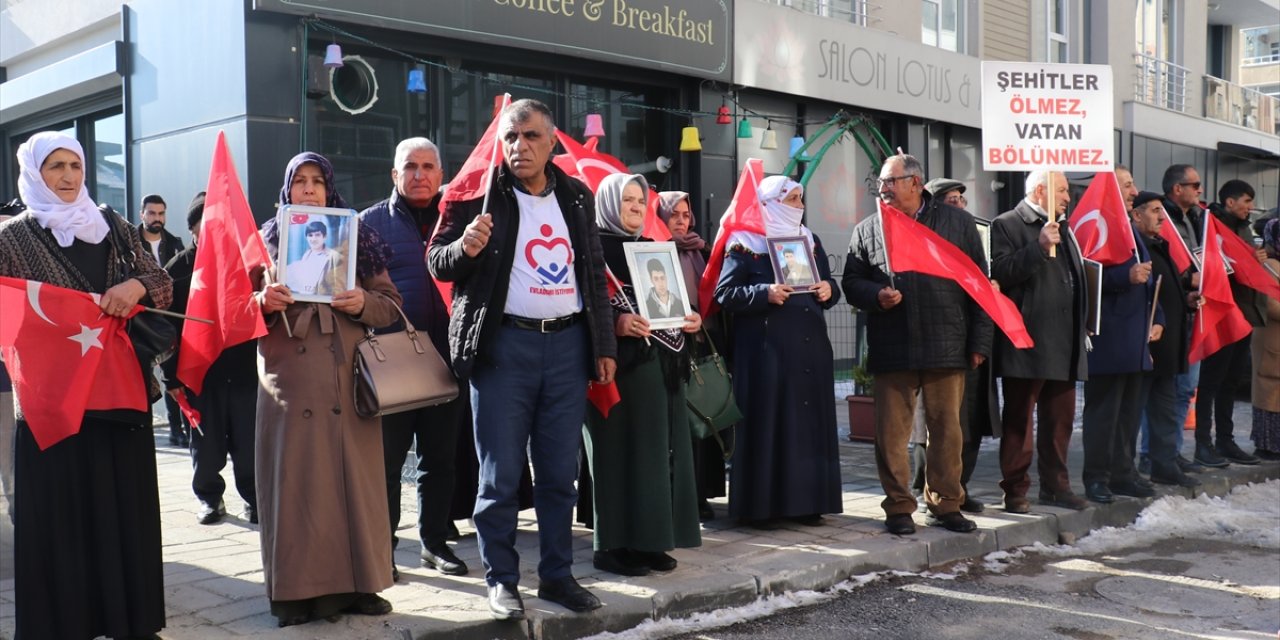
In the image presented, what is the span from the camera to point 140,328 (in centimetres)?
454

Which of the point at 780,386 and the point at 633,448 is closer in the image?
the point at 633,448

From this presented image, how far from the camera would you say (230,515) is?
23.9 ft

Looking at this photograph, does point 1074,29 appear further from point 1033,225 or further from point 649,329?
point 649,329

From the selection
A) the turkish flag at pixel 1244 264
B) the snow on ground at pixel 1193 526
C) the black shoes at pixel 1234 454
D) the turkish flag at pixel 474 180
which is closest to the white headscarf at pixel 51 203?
the turkish flag at pixel 474 180

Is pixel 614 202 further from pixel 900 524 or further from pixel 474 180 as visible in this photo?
pixel 900 524

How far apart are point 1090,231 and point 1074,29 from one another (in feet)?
47.6

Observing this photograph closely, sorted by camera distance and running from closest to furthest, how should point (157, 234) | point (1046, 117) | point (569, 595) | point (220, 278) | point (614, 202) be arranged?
point (220, 278), point (569, 595), point (614, 202), point (1046, 117), point (157, 234)

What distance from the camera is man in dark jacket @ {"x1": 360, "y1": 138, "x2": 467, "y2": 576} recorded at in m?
5.68

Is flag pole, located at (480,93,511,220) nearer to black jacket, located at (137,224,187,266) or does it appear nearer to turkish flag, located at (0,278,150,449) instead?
turkish flag, located at (0,278,150,449)

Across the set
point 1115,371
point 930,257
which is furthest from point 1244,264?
point 930,257

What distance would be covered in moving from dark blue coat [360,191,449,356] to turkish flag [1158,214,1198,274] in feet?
18.7

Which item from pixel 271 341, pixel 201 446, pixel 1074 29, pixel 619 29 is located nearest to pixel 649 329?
pixel 271 341

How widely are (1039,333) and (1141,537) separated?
55.4 inches

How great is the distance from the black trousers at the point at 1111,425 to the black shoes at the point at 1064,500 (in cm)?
34
